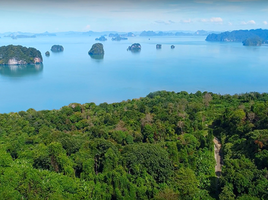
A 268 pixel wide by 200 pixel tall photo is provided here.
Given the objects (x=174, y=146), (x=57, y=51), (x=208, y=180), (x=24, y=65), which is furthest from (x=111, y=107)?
(x=57, y=51)

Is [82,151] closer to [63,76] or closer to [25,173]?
[25,173]

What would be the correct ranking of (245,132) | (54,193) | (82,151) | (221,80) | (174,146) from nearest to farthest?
(54,193)
(82,151)
(174,146)
(245,132)
(221,80)

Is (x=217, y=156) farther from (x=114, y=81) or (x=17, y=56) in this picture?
(x=17, y=56)

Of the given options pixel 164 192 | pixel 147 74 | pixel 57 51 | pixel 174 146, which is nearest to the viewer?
pixel 164 192

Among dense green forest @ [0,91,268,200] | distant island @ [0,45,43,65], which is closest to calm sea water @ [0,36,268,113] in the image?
distant island @ [0,45,43,65]

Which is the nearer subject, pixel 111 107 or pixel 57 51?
pixel 111 107

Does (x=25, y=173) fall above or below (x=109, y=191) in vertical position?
above
